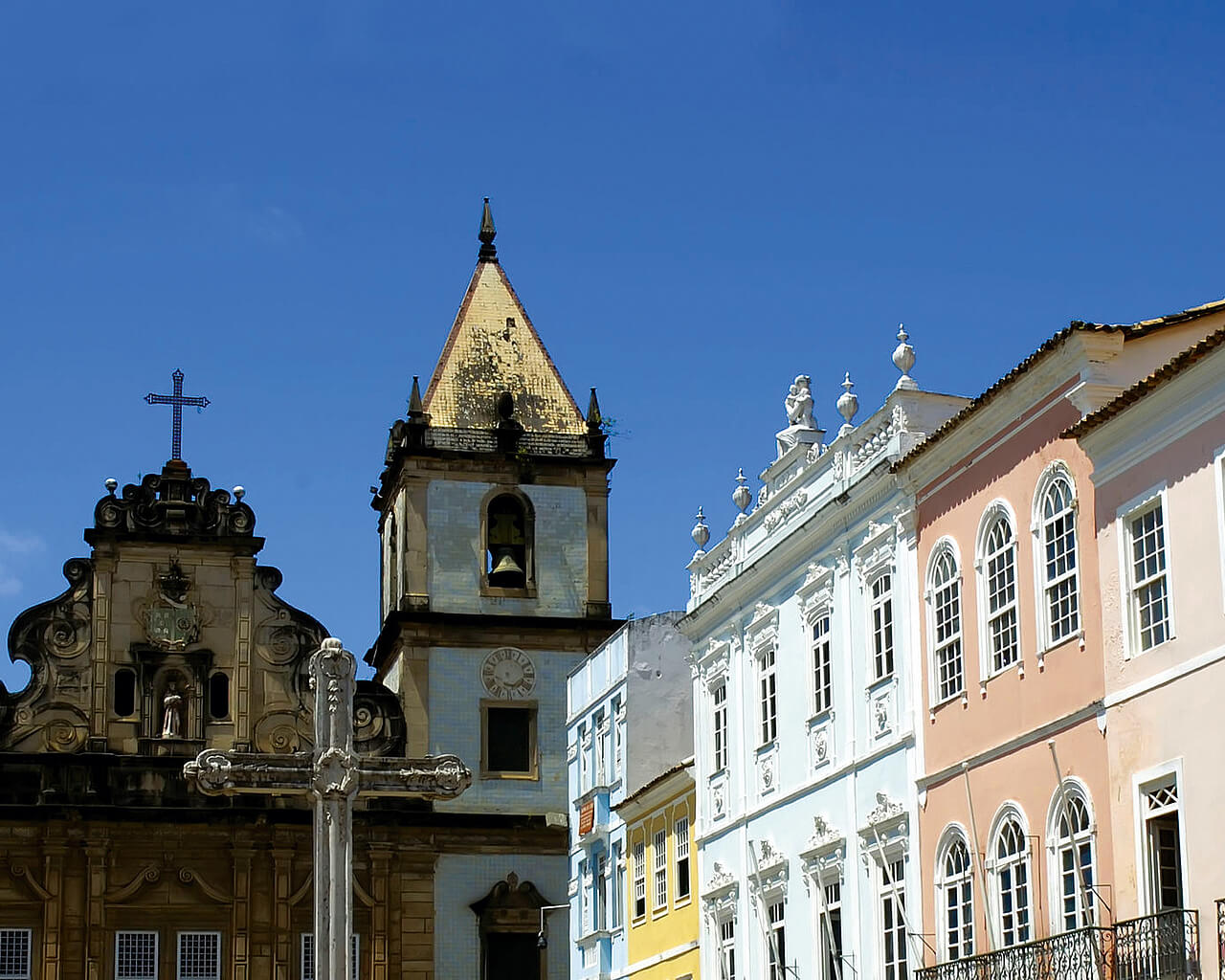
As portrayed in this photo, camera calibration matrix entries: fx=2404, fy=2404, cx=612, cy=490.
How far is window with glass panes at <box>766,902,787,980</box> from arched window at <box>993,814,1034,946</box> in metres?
7.57

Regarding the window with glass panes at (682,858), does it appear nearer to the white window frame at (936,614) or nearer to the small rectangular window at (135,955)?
the white window frame at (936,614)

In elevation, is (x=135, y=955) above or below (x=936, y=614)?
A: below

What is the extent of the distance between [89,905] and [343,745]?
1064 inches

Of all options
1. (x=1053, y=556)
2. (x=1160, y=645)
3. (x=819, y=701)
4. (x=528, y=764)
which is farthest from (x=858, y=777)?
(x=528, y=764)

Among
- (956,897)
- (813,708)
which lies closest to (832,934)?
(813,708)

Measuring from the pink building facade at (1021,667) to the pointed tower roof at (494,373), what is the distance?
27186 millimetres

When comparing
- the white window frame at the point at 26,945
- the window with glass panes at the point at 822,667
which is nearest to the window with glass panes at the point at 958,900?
the window with glass panes at the point at 822,667

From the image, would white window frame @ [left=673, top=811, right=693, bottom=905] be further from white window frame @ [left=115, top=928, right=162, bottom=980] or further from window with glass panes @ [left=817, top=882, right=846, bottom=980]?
white window frame @ [left=115, top=928, right=162, bottom=980]

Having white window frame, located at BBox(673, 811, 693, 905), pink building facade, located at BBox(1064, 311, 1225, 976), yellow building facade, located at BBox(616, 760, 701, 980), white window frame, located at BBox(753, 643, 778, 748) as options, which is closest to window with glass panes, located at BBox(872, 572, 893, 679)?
white window frame, located at BBox(753, 643, 778, 748)

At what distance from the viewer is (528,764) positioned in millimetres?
55844

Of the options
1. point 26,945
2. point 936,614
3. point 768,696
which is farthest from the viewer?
point 26,945

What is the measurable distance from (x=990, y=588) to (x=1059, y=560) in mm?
2030

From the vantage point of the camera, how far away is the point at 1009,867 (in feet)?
94.7

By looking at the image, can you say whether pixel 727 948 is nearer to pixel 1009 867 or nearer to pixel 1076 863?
pixel 1009 867
